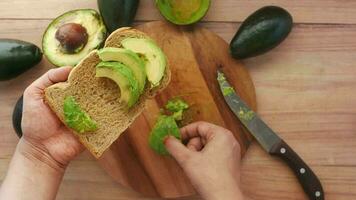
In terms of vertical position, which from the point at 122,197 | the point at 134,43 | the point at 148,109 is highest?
the point at 134,43

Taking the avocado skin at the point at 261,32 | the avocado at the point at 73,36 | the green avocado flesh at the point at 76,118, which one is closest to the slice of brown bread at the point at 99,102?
the green avocado flesh at the point at 76,118

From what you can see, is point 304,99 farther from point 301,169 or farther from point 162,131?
point 162,131

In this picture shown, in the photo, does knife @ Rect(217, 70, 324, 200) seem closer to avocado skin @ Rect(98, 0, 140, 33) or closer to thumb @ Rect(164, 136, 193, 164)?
thumb @ Rect(164, 136, 193, 164)

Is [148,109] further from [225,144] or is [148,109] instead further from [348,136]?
[348,136]

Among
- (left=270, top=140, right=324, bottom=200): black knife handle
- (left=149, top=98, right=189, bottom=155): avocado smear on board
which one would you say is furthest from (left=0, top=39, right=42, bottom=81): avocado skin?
(left=270, top=140, right=324, bottom=200): black knife handle

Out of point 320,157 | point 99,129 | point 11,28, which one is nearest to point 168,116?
point 99,129
